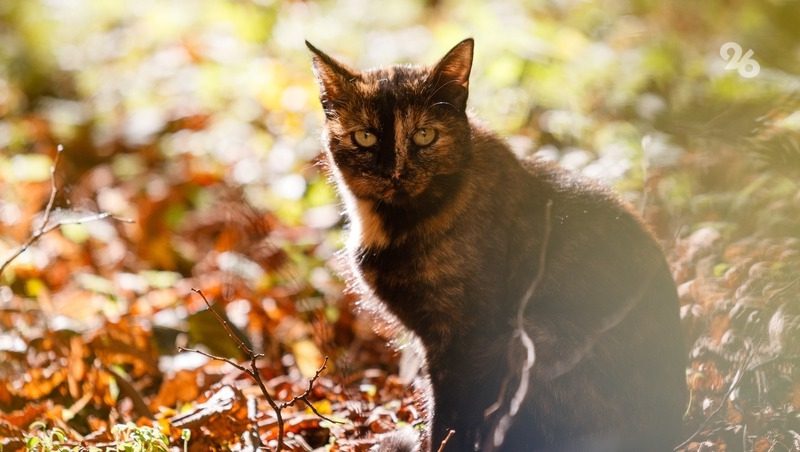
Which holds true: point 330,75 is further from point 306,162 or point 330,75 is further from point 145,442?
point 306,162

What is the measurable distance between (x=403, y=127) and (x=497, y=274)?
2.30 feet

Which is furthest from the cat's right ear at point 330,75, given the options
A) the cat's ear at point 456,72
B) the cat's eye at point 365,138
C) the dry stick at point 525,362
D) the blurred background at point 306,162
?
the blurred background at point 306,162

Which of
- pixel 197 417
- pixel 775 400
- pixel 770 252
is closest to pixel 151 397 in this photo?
pixel 197 417

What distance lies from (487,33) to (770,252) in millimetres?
3437

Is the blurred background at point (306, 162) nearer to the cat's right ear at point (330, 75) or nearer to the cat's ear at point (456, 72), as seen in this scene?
the cat's ear at point (456, 72)

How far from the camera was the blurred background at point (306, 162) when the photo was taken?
4.13 metres

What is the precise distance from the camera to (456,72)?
3.38 m

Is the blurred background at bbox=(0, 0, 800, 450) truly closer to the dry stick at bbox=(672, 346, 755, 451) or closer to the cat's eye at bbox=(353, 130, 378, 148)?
the dry stick at bbox=(672, 346, 755, 451)

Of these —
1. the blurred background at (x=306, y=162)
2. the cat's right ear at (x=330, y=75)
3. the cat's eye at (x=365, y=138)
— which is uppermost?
the cat's right ear at (x=330, y=75)

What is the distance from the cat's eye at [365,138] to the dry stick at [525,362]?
757 mm

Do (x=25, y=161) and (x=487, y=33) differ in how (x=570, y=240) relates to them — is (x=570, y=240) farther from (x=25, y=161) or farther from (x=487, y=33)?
(x=25, y=161)

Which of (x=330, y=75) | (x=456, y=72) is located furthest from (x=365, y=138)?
(x=456, y=72)

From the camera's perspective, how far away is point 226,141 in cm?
762

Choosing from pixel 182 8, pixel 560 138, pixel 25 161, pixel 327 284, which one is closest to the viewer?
pixel 327 284
